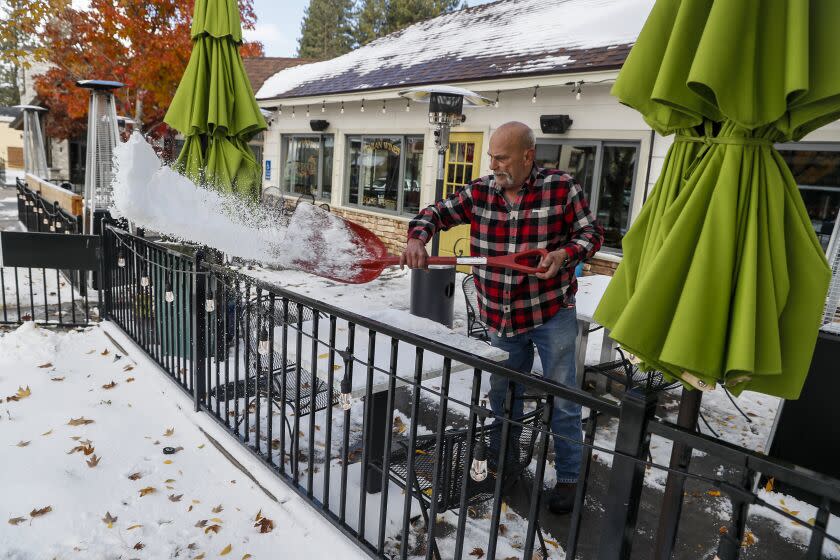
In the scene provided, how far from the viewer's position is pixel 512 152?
294cm

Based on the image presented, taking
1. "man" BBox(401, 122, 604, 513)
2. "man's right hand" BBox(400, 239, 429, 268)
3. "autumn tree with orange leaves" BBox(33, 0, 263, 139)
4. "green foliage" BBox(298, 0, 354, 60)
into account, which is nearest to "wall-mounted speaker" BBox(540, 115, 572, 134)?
"man" BBox(401, 122, 604, 513)

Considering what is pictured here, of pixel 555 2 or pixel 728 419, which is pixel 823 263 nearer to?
pixel 728 419

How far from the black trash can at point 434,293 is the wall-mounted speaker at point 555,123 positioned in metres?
2.97

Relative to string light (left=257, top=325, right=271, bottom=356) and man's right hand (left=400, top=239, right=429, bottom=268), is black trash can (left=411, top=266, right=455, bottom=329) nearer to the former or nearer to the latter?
string light (left=257, top=325, right=271, bottom=356)

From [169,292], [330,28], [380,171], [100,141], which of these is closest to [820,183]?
[169,292]

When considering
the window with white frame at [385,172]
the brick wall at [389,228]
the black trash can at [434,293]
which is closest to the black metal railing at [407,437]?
the black trash can at [434,293]

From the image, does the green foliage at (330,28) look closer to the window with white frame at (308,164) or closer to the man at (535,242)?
the window with white frame at (308,164)

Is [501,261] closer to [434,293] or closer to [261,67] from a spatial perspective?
[434,293]

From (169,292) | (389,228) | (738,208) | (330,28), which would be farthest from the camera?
(330,28)

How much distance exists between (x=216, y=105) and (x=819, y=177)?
649 cm

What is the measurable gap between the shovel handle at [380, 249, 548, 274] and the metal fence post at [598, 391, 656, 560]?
1087 mm

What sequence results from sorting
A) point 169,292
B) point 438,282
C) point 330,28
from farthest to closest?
point 330,28 < point 438,282 < point 169,292

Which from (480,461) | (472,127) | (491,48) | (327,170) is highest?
(491,48)

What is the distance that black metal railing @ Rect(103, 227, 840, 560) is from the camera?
1620 mm
